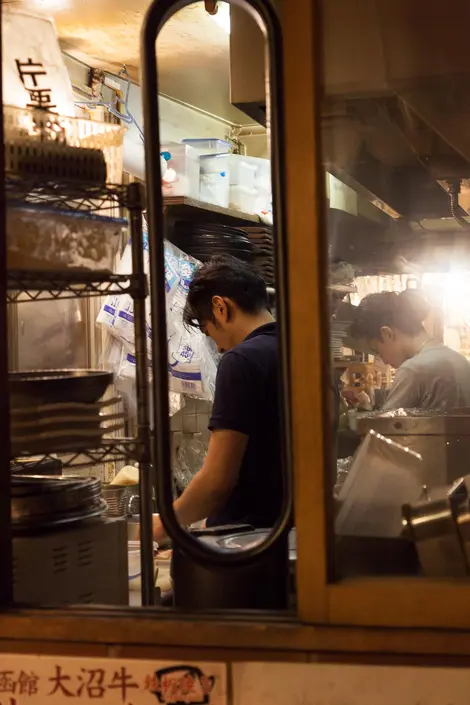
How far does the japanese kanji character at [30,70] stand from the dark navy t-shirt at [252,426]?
1081 mm

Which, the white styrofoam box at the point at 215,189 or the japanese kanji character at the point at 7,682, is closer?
the japanese kanji character at the point at 7,682

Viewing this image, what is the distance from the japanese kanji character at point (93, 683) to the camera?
103 cm

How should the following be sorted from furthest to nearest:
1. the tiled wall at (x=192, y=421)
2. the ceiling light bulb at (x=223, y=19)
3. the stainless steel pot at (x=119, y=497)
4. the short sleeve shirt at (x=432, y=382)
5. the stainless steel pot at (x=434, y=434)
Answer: the tiled wall at (x=192, y=421)
the short sleeve shirt at (x=432, y=382)
the ceiling light bulb at (x=223, y=19)
the stainless steel pot at (x=119, y=497)
the stainless steel pot at (x=434, y=434)

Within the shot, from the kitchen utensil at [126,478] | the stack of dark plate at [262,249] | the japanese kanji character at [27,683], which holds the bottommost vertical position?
the japanese kanji character at [27,683]

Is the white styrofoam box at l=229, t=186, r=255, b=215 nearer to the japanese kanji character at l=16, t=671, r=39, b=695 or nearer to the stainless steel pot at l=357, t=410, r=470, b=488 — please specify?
the stainless steel pot at l=357, t=410, r=470, b=488

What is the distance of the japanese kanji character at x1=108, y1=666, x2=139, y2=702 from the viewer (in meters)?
1.02

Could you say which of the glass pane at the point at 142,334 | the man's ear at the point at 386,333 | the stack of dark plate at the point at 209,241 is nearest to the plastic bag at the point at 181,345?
the glass pane at the point at 142,334

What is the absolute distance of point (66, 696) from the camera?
1.03 metres

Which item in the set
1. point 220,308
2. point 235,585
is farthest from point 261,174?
point 235,585

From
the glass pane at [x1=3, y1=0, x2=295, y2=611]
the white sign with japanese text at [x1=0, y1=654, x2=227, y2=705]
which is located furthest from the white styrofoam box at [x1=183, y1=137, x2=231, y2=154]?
the white sign with japanese text at [x1=0, y1=654, x2=227, y2=705]

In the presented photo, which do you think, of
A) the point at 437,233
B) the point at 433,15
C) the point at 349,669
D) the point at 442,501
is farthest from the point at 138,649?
the point at 437,233

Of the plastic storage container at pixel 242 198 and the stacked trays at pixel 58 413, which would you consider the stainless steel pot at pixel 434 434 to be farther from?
the plastic storage container at pixel 242 198

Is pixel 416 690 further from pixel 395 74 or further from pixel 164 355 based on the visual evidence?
pixel 395 74

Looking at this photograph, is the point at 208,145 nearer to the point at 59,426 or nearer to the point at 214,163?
the point at 214,163
